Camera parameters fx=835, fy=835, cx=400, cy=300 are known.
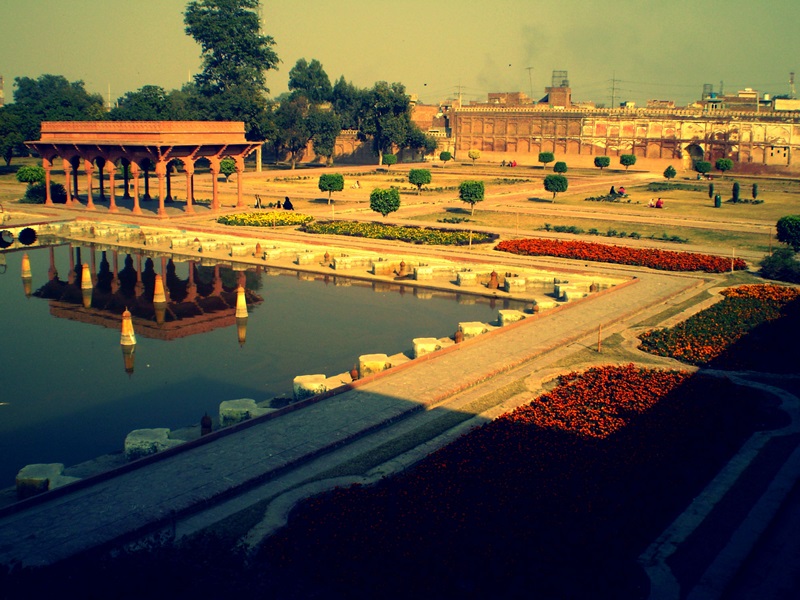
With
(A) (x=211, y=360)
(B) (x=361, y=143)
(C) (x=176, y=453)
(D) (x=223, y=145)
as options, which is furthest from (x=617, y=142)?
(C) (x=176, y=453)

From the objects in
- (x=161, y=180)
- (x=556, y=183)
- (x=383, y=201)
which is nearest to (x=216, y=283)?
(x=161, y=180)

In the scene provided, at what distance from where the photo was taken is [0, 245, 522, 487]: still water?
14.7 metres

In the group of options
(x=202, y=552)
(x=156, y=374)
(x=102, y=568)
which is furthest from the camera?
(x=156, y=374)

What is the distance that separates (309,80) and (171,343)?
106m

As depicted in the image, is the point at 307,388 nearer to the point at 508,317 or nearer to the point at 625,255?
the point at 508,317

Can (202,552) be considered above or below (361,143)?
below

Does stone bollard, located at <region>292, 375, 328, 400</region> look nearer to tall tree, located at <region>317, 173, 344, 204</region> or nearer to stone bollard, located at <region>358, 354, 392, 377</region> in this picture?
stone bollard, located at <region>358, 354, 392, 377</region>

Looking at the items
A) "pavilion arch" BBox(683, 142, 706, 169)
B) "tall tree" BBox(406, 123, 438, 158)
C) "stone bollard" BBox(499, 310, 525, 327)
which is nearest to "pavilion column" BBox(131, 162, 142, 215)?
"stone bollard" BBox(499, 310, 525, 327)

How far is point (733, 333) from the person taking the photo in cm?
1983

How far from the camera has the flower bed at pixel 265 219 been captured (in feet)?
122

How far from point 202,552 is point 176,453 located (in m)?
3.23

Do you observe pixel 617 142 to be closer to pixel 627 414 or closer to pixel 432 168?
pixel 432 168

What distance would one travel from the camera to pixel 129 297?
960 inches

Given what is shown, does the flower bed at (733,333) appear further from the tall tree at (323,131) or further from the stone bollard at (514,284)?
Answer: the tall tree at (323,131)
